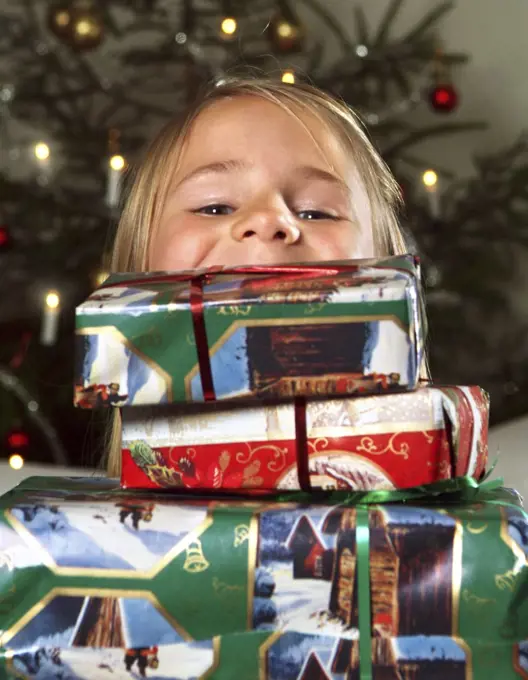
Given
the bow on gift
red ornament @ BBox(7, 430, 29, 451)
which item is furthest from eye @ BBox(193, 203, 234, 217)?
red ornament @ BBox(7, 430, 29, 451)

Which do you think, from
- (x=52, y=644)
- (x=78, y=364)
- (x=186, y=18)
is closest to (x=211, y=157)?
(x=78, y=364)

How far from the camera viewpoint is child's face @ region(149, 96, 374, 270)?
83 centimetres

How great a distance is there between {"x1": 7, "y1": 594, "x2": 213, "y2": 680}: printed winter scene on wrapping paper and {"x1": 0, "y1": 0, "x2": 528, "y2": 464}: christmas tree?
1669 millimetres

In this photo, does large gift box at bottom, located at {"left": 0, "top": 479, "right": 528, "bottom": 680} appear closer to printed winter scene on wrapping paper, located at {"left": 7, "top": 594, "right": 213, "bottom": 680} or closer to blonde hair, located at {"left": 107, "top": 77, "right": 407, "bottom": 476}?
printed winter scene on wrapping paper, located at {"left": 7, "top": 594, "right": 213, "bottom": 680}

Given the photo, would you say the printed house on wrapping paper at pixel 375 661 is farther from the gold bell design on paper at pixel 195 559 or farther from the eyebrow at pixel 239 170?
the eyebrow at pixel 239 170

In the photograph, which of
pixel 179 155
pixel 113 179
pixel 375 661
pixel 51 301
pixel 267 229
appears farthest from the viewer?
pixel 51 301

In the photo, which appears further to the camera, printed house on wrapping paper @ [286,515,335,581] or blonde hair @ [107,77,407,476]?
blonde hair @ [107,77,407,476]

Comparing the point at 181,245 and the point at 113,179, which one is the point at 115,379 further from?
the point at 113,179

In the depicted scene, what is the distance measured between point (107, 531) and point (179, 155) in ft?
1.76

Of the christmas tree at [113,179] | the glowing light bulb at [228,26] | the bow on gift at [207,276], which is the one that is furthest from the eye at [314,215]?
the glowing light bulb at [228,26]

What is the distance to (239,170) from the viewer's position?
2.88 feet

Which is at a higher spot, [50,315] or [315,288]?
[50,315]

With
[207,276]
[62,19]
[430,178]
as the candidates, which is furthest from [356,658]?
[62,19]

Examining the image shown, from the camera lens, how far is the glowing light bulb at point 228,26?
2.43 m
